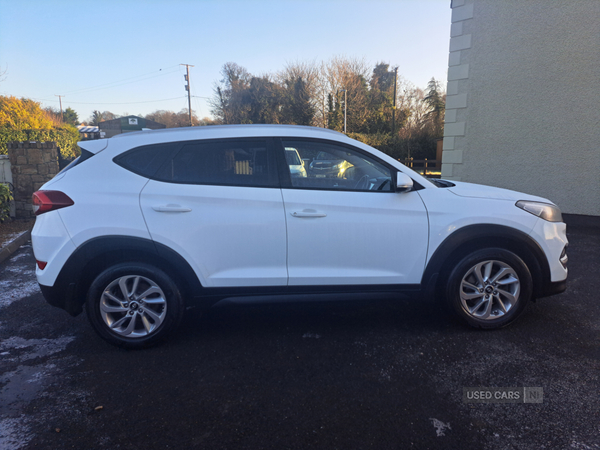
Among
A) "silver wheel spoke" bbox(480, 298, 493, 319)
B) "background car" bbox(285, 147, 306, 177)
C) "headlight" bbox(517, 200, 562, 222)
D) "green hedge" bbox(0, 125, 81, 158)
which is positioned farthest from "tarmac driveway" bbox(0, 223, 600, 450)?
"green hedge" bbox(0, 125, 81, 158)

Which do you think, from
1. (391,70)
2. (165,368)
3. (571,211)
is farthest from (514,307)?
(391,70)

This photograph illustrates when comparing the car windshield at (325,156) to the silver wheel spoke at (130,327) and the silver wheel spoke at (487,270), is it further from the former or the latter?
the silver wheel spoke at (130,327)

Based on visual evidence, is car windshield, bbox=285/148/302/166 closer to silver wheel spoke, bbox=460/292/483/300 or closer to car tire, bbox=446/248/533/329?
car tire, bbox=446/248/533/329

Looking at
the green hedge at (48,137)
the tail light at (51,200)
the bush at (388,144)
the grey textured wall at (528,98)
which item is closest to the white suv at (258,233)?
the tail light at (51,200)

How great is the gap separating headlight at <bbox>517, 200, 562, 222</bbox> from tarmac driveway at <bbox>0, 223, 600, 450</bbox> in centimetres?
98

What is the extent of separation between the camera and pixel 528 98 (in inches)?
319

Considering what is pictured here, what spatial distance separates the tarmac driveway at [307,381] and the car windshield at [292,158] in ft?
3.92

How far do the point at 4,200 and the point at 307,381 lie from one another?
819 centimetres

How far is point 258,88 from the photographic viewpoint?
46.6 metres

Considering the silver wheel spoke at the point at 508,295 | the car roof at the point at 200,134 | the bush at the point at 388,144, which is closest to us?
the car roof at the point at 200,134

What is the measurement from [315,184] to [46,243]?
2175 millimetres

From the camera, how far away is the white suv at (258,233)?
3.12 meters

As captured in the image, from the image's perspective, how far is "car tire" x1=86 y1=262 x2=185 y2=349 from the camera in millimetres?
3143

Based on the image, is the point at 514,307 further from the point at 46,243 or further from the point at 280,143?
the point at 46,243
